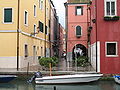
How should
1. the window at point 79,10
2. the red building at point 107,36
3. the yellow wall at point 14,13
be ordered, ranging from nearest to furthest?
the red building at point 107,36
the yellow wall at point 14,13
the window at point 79,10

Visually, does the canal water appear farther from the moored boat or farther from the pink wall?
the pink wall

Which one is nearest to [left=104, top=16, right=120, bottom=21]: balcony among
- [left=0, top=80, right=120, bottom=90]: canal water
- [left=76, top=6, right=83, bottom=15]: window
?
[left=0, top=80, right=120, bottom=90]: canal water

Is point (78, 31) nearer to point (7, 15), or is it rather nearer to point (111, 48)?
point (7, 15)

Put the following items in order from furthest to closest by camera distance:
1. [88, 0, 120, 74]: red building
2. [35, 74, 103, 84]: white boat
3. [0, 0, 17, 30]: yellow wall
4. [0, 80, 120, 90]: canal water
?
1. [0, 0, 17, 30]: yellow wall
2. [88, 0, 120, 74]: red building
3. [35, 74, 103, 84]: white boat
4. [0, 80, 120, 90]: canal water

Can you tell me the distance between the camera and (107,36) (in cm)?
1897

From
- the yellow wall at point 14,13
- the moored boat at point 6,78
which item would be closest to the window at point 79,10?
the yellow wall at point 14,13

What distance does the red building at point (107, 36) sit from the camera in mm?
18844

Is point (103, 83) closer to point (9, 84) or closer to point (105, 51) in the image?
point (105, 51)

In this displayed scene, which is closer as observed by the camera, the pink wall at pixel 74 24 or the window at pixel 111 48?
the window at pixel 111 48

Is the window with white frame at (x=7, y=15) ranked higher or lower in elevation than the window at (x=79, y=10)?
lower

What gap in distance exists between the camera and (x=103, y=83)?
54.9 feet

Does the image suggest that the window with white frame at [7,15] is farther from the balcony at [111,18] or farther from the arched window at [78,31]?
the arched window at [78,31]

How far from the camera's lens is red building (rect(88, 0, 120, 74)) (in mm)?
18844

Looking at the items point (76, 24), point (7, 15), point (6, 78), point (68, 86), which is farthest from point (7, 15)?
point (76, 24)
